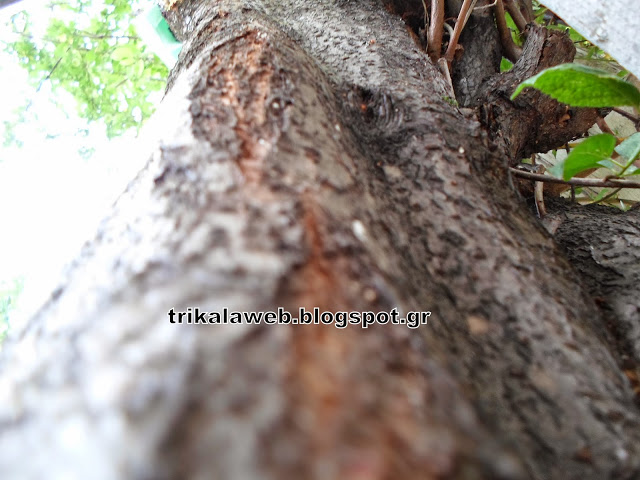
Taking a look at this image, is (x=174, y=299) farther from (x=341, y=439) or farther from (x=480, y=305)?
(x=480, y=305)

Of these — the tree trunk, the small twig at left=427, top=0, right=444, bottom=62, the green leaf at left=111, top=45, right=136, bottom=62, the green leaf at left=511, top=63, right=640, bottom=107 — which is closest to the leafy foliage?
the green leaf at left=111, top=45, right=136, bottom=62

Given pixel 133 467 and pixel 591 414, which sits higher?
pixel 133 467

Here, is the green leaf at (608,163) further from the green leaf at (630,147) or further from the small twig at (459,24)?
the small twig at (459,24)

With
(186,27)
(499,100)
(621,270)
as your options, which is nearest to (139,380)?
(621,270)

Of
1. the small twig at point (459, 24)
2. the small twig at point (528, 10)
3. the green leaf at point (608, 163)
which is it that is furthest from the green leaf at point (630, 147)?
the small twig at point (528, 10)

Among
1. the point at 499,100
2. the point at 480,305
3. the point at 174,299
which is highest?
the point at 174,299

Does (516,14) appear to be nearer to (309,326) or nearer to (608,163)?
(608,163)

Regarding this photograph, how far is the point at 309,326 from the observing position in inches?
11.2

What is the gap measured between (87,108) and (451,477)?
2.34 metres

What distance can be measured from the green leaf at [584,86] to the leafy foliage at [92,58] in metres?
1.98

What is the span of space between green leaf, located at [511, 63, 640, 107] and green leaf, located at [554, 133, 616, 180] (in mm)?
55

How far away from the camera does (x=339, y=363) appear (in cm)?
27

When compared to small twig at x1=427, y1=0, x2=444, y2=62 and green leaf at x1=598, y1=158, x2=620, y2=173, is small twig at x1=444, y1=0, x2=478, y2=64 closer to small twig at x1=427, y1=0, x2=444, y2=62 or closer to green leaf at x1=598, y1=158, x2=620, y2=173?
small twig at x1=427, y1=0, x2=444, y2=62

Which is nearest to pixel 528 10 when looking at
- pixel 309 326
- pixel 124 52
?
pixel 309 326
